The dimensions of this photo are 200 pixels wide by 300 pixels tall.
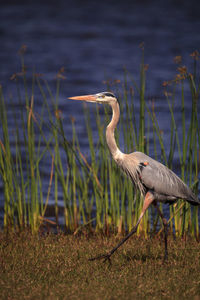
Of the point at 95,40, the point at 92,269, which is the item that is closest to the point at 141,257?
the point at 92,269

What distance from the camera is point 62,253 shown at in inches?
210

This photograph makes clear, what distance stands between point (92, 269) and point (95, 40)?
64.3ft

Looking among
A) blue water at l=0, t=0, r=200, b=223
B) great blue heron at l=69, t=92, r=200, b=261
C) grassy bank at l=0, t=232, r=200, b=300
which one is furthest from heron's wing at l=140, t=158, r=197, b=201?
blue water at l=0, t=0, r=200, b=223

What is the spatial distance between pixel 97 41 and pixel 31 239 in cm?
1856

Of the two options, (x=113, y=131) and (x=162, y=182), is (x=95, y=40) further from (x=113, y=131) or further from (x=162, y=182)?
(x=162, y=182)

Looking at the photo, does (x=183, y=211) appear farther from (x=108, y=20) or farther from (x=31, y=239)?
(x=108, y=20)

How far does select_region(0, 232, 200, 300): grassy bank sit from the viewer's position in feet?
13.8

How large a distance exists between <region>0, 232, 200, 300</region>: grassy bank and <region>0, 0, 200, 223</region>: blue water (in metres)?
8.01

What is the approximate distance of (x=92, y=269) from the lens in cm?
485

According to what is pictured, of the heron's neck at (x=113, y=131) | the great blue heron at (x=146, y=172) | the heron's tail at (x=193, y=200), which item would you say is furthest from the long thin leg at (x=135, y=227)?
the heron's neck at (x=113, y=131)

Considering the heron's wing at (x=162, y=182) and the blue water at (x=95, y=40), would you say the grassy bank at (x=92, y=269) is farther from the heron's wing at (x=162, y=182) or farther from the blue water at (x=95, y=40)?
the blue water at (x=95, y=40)

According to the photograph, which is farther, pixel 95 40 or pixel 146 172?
pixel 95 40

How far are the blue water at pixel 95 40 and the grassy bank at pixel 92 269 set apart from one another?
8012 millimetres

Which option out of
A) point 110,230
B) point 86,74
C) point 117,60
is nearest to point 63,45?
point 117,60
